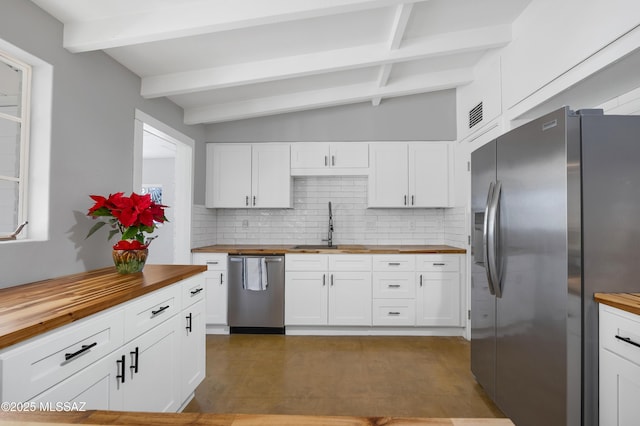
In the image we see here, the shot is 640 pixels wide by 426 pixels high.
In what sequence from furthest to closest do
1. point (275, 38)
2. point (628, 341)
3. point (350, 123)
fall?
point (350, 123) < point (275, 38) < point (628, 341)

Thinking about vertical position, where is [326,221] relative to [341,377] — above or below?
above

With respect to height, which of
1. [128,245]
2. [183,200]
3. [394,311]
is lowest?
[394,311]

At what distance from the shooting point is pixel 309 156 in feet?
13.9

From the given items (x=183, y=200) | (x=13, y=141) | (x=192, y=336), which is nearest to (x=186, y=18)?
(x=13, y=141)

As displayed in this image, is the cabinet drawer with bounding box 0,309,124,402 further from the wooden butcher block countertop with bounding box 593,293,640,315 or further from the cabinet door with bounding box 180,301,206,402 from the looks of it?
the wooden butcher block countertop with bounding box 593,293,640,315

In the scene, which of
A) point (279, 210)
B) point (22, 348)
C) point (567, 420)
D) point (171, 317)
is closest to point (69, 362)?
point (22, 348)

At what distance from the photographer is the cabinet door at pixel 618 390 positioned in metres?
1.39

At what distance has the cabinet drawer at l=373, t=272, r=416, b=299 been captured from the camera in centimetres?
382

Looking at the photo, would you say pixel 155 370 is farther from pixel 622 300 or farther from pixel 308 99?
pixel 308 99

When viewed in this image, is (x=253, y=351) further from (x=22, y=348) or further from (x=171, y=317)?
(x=22, y=348)

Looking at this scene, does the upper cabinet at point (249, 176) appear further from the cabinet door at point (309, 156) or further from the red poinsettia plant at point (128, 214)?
the red poinsettia plant at point (128, 214)

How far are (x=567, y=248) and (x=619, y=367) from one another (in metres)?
0.51

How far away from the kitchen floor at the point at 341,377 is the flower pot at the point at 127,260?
0.98 meters

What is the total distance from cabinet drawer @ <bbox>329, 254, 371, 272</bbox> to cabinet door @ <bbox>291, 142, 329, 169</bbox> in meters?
1.11
